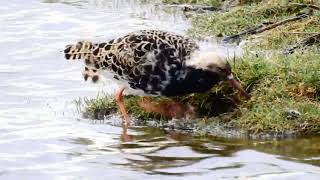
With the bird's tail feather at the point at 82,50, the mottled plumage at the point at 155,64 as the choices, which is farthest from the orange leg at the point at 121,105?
the bird's tail feather at the point at 82,50

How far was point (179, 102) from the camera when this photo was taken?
9617mm

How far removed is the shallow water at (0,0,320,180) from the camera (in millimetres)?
7742

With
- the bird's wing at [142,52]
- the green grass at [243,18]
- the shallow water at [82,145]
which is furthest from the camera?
the green grass at [243,18]

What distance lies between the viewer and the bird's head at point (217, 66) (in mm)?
9148

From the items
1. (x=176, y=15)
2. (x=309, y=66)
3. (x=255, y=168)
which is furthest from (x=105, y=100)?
(x=176, y=15)

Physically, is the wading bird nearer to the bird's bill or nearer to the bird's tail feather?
the bird's bill

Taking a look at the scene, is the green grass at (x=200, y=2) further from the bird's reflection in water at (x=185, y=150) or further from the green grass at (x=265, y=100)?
the bird's reflection in water at (x=185, y=150)

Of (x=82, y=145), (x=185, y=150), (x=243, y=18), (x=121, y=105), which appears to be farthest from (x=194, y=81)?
(x=243, y=18)

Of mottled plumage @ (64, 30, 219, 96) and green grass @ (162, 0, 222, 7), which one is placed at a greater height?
green grass @ (162, 0, 222, 7)

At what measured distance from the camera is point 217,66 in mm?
9156

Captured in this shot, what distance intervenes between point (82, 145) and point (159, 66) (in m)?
1.19

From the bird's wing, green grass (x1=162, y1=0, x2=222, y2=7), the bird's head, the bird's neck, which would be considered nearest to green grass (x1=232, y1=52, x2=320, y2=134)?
the bird's head

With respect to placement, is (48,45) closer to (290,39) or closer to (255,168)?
(290,39)

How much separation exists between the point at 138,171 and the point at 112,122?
6.40 feet
